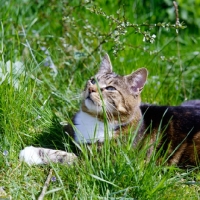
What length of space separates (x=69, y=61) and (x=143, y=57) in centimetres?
67

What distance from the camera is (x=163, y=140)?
3.56 m

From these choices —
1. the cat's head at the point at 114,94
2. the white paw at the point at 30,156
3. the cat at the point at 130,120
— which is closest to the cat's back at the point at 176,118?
the cat at the point at 130,120

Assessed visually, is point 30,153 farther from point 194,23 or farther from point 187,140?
point 194,23

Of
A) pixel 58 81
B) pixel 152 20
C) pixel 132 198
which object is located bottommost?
pixel 132 198

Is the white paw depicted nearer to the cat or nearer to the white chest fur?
the cat

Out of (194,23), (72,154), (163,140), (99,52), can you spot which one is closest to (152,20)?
(194,23)

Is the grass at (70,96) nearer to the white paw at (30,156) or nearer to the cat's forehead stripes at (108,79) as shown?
the white paw at (30,156)

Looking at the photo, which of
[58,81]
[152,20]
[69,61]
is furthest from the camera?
[152,20]

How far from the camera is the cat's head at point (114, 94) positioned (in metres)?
3.44

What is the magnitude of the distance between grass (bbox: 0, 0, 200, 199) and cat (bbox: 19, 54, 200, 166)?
5.8 inches

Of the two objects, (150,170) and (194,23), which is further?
(194,23)

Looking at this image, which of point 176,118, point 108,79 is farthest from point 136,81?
point 176,118

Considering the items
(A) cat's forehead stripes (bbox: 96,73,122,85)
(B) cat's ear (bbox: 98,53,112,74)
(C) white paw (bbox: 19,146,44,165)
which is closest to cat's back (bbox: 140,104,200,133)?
(A) cat's forehead stripes (bbox: 96,73,122,85)

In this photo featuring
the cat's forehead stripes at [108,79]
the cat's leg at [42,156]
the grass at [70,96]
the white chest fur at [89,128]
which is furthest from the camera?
the cat's forehead stripes at [108,79]
